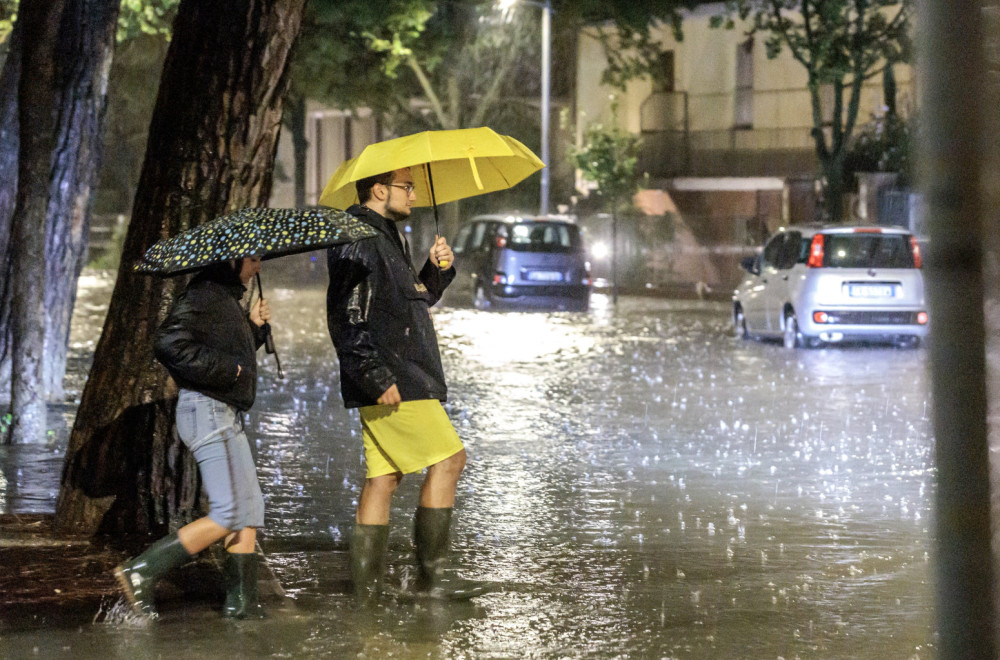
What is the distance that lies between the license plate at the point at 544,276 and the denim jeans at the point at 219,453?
68.3 feet

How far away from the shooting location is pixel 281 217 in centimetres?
609

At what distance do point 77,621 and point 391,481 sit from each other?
4.39 ft

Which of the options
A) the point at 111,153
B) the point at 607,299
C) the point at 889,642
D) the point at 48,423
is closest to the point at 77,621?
the point at 889,642

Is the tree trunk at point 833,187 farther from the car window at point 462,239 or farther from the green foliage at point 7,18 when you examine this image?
the green foliage at point 7,18

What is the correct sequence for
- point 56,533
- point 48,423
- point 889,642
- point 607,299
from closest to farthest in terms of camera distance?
1. point 889,642
2. point 56,533
3. point 48,423
4. point 607,299

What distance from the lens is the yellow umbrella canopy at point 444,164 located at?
6.58m

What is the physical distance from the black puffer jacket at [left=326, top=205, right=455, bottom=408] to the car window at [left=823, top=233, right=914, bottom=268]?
13.9m

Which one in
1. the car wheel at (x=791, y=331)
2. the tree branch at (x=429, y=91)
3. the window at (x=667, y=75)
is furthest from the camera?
the window at (x=667, y=75)

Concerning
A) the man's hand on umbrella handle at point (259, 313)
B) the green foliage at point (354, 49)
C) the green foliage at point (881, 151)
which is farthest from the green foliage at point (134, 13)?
the man's hand on umbrella handle at point (259, 313)

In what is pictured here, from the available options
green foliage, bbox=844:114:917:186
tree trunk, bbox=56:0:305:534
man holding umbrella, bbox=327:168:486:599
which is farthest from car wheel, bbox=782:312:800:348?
green foliage, bbox=844:114:917:186

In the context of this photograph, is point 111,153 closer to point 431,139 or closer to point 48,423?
point 48,423

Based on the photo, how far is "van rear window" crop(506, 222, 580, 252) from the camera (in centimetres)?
2688

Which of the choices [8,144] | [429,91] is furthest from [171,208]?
[429,91]

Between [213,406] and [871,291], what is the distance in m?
14.7
